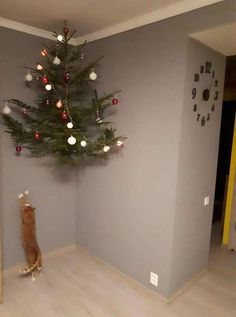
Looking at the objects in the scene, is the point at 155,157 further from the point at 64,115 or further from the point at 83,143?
the point at 64,115

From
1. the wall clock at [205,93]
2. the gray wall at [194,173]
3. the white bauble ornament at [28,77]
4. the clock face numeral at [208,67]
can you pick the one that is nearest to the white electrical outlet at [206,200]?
the gray wall at [194,173]

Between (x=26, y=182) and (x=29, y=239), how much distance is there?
0.56 meters

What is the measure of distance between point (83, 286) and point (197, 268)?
1.14m

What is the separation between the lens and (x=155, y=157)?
2.29 meters

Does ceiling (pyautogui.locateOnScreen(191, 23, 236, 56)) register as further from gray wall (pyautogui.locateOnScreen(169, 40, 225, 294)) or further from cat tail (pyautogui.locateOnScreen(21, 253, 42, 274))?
cat tail (pyautogui.locateOnScreen(21, 253, 42, 274))

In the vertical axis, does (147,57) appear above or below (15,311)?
above

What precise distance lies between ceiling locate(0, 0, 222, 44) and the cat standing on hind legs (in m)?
1.61

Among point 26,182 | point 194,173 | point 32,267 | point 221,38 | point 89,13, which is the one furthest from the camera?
point 26,182

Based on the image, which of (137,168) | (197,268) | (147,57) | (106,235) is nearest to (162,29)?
(147,57)

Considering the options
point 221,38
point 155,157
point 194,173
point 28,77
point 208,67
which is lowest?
point 194,173

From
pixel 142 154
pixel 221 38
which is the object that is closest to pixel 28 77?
pixel 142 154

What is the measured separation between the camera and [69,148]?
8.10 feet

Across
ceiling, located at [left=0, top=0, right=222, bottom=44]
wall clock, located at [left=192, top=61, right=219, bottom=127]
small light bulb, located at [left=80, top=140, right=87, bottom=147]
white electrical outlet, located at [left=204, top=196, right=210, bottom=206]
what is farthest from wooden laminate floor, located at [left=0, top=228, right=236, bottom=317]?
ceiling, located at [left=0, top=0, right=222, bottom=44]

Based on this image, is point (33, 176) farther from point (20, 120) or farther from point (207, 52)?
point (207, 52)
